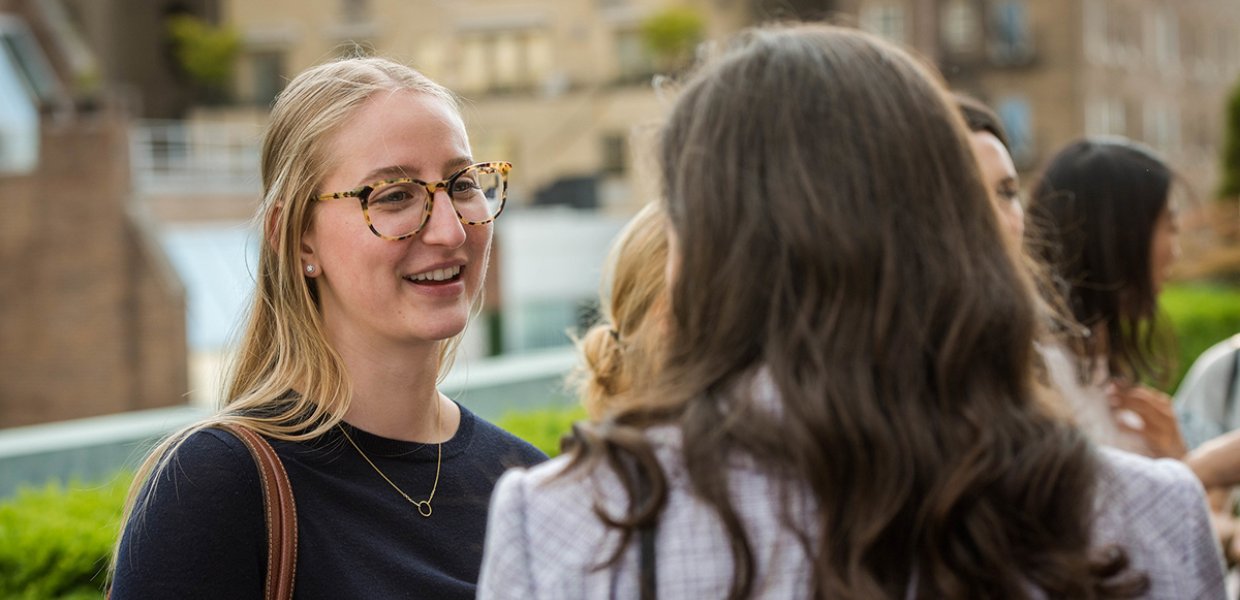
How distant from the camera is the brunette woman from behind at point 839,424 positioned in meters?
1.44

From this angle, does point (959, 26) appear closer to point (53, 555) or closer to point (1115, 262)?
point (1115, 262)

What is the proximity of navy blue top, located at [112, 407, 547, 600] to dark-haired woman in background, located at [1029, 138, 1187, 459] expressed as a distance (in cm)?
185

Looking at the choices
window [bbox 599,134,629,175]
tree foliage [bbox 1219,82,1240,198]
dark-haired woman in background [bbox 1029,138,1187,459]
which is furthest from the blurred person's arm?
window [bbox 599,134,629,175]

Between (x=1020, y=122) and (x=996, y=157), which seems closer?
(x=996, y=157)

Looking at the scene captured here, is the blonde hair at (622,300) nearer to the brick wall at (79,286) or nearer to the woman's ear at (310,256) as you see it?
the woman's ear at (310,256)

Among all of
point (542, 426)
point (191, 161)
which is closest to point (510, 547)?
point (542, 426)

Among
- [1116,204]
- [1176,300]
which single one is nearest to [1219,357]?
[1116,204]

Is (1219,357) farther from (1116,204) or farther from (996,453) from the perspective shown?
(996,453)

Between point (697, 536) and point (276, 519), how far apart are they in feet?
3.15

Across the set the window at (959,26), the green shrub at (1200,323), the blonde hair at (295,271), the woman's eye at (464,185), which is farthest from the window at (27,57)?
the woman's eye at (464,185)

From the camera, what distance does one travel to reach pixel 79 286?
25.5 meters

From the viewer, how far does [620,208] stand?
38.8 metres

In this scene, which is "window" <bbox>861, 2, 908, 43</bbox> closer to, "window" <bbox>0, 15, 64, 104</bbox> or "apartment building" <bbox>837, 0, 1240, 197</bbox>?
"apartment building" <bbox>837, 0, 1240, 197</bbox>

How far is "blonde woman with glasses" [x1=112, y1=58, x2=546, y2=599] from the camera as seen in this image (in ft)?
7.41
